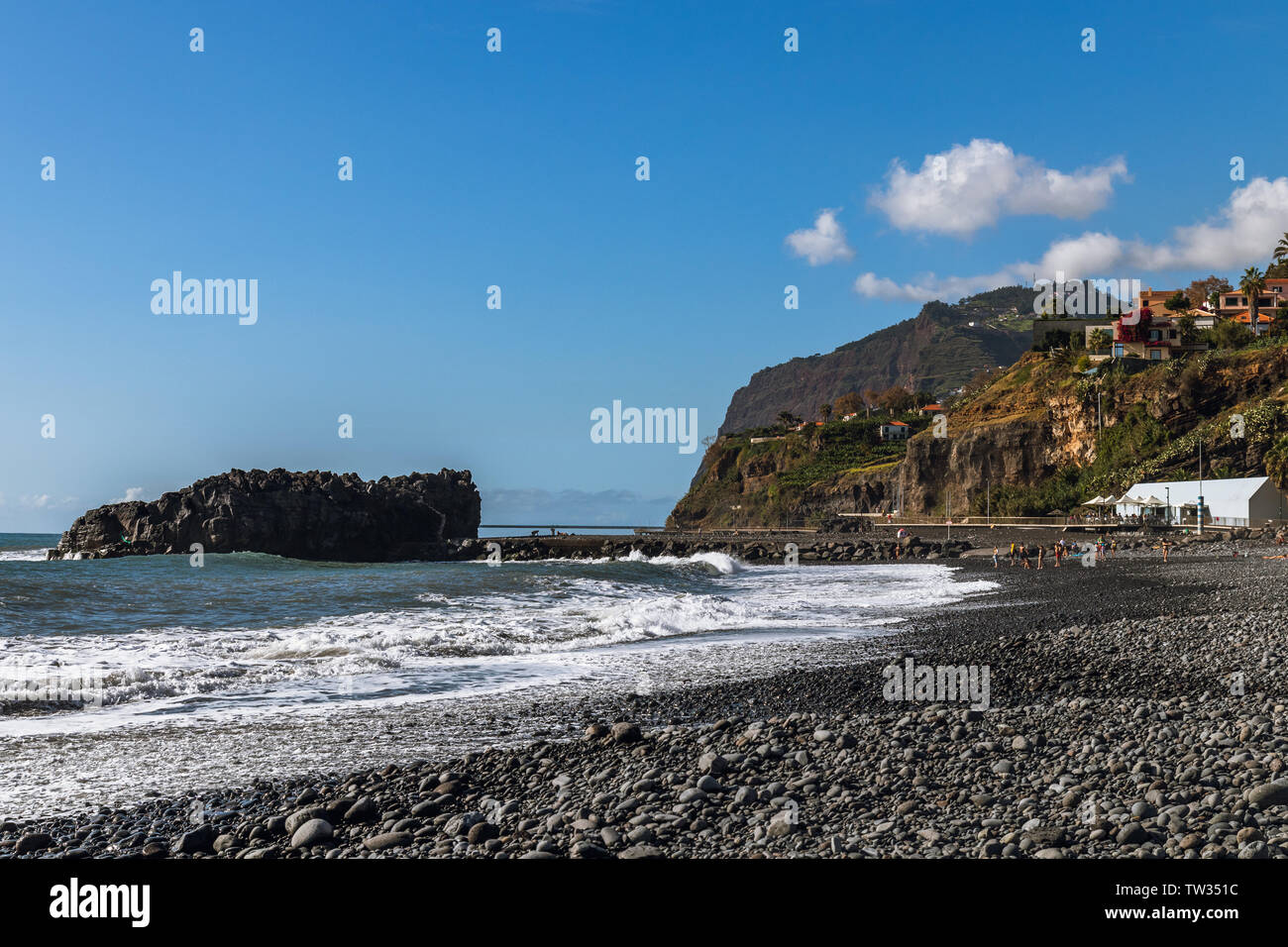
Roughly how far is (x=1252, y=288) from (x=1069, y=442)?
33.3m

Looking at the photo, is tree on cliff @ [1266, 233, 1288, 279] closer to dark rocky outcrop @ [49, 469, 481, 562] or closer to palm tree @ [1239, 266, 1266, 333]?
palm tree @ [1239, 266, 1266, 333]

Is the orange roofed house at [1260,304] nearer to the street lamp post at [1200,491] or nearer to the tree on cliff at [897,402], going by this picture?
the street lamp post at [1200,491]

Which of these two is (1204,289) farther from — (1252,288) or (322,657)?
(322,657)

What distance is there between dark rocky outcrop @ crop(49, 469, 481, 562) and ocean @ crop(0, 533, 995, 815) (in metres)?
47.3

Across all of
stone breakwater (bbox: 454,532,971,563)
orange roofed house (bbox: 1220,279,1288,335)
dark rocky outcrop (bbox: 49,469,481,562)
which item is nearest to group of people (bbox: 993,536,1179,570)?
stone breakwater (bbox: 454,532,971,563)

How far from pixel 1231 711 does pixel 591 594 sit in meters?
21.0

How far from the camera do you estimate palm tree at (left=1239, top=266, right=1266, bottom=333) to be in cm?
9144

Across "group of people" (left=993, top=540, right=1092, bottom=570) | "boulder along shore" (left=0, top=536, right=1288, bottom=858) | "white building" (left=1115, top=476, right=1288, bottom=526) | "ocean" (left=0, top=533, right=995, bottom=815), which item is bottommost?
"group of people" (left=993, top=540, right=1092, bottom=570)

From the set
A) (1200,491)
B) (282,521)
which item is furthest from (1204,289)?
(282,521)

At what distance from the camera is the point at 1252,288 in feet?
309

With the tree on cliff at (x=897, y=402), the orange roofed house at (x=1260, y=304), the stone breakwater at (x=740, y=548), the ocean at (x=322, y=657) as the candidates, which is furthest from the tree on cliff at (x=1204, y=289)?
the ocean at (x=322, y=657)

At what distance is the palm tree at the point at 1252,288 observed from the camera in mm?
91438

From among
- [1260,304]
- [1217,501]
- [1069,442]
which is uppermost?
[1260,304]
